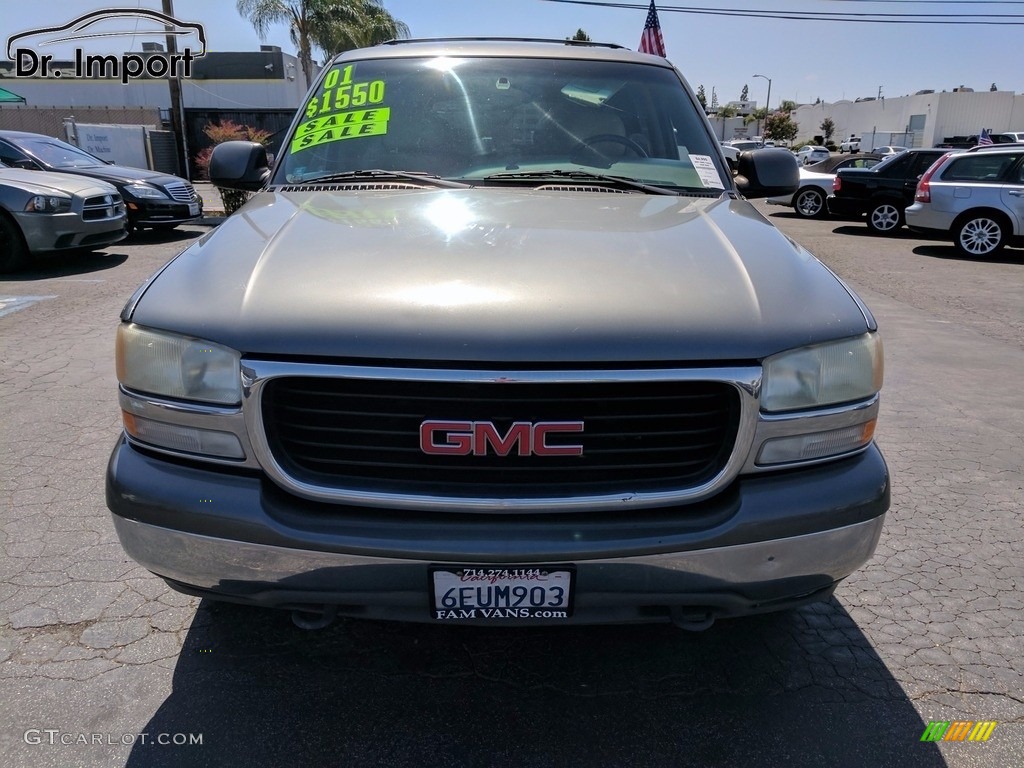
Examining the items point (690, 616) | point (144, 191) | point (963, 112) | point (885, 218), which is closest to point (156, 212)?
point (144, 191)

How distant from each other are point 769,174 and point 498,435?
2.45 m

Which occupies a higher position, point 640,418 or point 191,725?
point 640,418

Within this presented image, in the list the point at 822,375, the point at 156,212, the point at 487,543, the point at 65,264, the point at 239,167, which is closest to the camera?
the point at 487,543

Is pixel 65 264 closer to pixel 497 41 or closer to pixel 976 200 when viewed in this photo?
pixel 497 41

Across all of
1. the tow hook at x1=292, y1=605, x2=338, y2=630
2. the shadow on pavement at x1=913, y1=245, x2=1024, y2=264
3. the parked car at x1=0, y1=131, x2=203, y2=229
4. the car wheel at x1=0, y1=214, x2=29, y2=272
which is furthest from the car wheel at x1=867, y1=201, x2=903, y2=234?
the tow hook at x1=292, y1=605, x2=338, y2=630

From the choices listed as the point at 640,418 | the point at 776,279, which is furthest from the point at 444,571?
the point at 776,279

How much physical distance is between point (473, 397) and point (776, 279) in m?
0.90

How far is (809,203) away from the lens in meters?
17.3

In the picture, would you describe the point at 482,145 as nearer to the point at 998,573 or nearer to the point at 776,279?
the point at 776,279

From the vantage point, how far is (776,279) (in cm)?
209

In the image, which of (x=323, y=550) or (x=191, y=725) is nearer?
(x=323, y=550)

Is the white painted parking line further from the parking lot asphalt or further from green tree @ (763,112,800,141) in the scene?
green tree @ (763,112,800,141)

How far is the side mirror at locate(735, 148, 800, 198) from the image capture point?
142 inches

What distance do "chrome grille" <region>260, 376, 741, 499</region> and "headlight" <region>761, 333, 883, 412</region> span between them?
114mm
